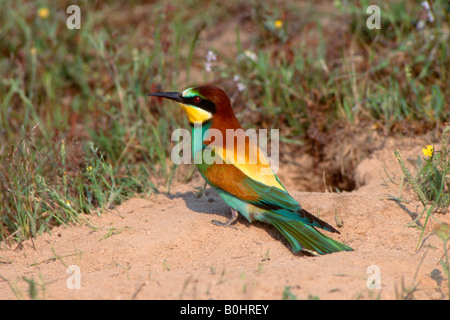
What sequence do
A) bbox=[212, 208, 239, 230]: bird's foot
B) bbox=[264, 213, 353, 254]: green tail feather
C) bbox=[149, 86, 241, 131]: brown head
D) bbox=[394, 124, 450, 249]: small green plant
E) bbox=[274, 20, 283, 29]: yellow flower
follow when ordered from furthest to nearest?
bbox=[274, 20, 283, 29]: yellow flower
bbox=[149, 86, 241, 131]: brown head
bbox=[212, 208, 239, 230]: bird's foot
bbox=[394, 124, 450, 249]: small green plant
bbox=[264, 213, 353, 254]: green tail feather

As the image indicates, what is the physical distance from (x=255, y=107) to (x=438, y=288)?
7.94 feet

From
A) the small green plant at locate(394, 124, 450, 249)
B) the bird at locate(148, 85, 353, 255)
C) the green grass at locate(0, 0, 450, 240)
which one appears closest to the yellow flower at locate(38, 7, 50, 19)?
the green grass at locate(0, 0, 450, 240)

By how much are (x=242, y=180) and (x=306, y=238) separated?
49cm

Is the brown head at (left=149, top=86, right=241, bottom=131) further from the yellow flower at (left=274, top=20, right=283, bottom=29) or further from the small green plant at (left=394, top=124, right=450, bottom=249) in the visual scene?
the yellow flower at (left=274, top=20, right=283, bottom=29)

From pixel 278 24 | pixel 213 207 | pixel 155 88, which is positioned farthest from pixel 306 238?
pixel 278 24

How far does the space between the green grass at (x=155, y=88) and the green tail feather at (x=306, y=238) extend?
44.6 inches

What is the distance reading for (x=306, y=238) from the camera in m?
2.86

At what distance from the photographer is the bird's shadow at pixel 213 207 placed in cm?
309

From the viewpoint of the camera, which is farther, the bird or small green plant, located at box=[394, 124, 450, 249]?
small green plant, located at box=[394, 124, 450, 249]

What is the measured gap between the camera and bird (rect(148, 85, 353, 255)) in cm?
288

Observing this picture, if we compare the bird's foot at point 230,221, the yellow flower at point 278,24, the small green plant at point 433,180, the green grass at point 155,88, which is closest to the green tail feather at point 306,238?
the bird's foot at point 230,221

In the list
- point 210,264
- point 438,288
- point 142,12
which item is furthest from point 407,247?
point 142,12

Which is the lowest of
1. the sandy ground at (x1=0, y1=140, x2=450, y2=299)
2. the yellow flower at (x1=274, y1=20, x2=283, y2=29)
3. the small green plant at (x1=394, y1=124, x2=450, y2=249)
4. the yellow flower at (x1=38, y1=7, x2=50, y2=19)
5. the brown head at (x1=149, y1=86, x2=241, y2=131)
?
the sandy ground at (x1=0, y1=140, x2=450, y2=299)

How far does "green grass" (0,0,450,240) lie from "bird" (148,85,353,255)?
2.04 ft
